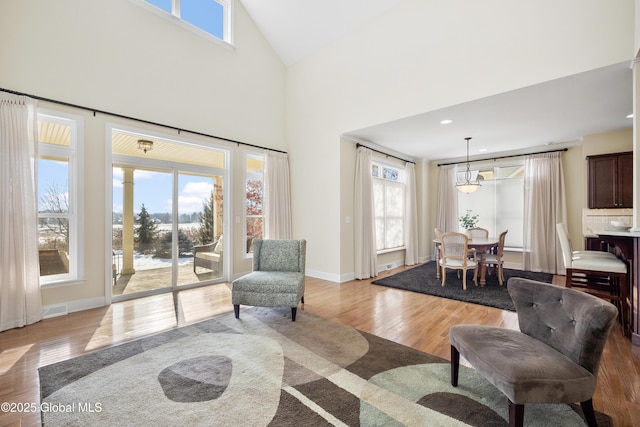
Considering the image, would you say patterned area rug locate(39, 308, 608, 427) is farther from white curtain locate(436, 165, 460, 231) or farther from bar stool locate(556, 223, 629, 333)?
white curtain locate(436, 165, 460, 231)

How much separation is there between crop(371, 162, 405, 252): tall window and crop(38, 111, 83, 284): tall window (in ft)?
16.9

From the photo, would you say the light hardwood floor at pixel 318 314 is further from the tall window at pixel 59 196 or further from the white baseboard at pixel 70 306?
the tall window at pixel 59 196

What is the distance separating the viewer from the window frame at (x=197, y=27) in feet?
14.1

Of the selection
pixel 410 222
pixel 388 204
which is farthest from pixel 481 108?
pixel 410 222

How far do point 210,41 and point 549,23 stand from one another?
4966 mm

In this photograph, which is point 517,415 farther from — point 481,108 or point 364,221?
point 364,221

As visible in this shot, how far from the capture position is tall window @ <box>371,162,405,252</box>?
641 centimetres

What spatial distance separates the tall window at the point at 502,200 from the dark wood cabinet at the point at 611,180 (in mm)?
1532

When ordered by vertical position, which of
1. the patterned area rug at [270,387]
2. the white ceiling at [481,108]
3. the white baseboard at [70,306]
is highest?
the white ceiling at [481,108]

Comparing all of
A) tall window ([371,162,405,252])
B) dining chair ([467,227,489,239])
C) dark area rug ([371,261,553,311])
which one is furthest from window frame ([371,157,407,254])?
dining chair ([467,227,489,239])

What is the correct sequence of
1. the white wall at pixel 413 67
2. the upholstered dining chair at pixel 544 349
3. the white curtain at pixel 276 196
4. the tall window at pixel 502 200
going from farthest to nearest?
the tall window at pixel 502 200 → the white curtain at pixel 276 196 → the white wall at pixel 413 67 → the upholstered dining chair at pixel 544 349

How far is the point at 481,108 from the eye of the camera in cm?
390

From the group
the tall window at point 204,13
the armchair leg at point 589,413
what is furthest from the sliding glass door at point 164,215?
the armchair leg at point 589,413

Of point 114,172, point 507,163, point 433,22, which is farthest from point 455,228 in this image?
point 114,172
